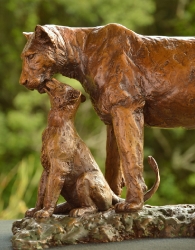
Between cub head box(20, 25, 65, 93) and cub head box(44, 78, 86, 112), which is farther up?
cub head box(20, 25, 65, 93)

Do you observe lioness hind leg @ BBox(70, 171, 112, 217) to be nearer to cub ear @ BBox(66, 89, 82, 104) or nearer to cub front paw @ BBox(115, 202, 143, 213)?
cub front paw @ BBox(115, 202, 143, 213)

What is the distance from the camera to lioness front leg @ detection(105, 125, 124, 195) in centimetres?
289

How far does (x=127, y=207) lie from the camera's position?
2533mm

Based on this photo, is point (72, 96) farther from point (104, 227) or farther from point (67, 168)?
point (104, 227)

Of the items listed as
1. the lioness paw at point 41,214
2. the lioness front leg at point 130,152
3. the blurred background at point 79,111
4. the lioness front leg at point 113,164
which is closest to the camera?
the lioness paw at point 41,214

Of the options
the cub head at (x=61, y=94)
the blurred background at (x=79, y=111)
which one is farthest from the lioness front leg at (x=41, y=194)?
the blurred background at (x=79, y=111)

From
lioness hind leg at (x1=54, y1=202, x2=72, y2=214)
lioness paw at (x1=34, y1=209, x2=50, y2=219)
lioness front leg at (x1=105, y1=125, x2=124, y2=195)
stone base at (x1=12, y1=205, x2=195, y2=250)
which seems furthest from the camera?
lioness front leg at (x1=105, y1=125, x2=124, y2=195)

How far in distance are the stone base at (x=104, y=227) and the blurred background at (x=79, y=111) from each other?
2.97 meters

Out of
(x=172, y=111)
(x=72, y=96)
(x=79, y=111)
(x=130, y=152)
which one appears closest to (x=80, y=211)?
(x=130, y=152)

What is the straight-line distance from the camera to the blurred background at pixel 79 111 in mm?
5695

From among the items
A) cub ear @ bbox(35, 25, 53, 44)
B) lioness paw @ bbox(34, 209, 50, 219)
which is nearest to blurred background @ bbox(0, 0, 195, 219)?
cub ear @ bbox(35, 25, 53, 44)

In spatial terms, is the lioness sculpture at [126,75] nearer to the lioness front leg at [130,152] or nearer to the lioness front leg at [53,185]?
the lioness front leg at [130,152]

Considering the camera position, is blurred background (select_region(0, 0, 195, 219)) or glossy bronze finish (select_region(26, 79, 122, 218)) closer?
glossy bronze finish (select_region(26, 79, 122, 218))

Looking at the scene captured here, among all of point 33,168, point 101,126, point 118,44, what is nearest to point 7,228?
point 118,44
